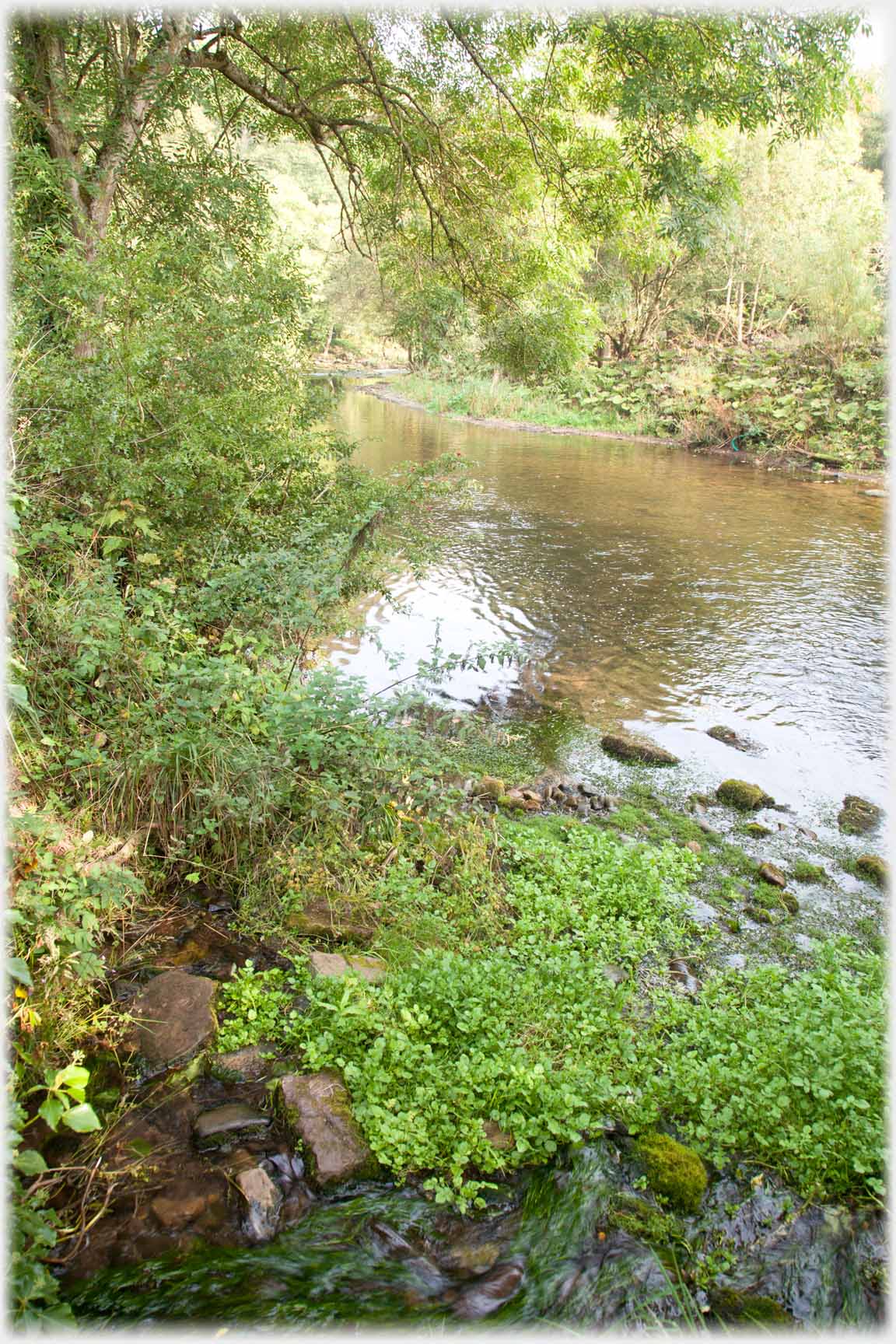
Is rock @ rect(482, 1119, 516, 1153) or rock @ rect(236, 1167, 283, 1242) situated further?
rock @ rect(482, 1119, 516, 1153)

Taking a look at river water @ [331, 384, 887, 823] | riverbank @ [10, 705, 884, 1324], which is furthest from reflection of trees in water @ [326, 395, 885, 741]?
riverbank @ [10, 705, 884, 1324]

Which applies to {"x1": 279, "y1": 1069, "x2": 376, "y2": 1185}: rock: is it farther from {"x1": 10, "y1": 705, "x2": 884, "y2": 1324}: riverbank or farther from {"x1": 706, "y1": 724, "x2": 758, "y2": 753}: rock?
{"x1": 706, "y1": 724, "x2": 758, "y2": 753}: rock

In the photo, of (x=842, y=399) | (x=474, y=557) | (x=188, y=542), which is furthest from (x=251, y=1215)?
(x=842, y=399)

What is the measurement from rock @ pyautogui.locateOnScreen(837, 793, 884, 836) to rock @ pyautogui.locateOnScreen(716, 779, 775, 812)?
0.54 meters

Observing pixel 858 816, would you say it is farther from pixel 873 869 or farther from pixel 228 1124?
pixel 228 1124

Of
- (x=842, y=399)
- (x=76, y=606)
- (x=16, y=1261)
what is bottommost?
(x=16, y=1261)

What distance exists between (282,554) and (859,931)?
14.6ft

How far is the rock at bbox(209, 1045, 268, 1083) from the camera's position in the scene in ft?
10.8

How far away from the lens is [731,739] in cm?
751

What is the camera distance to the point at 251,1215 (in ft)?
9.04

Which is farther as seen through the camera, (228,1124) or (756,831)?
(756,831)

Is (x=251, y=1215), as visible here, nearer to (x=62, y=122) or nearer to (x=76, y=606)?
(x=76, y=606)

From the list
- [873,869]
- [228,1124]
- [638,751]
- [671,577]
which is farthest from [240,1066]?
[671,577]

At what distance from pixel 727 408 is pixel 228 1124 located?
83.7ft
